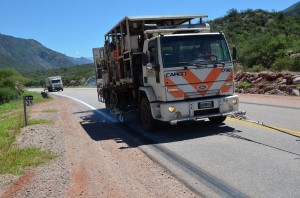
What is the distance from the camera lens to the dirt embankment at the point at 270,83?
67.2 feet

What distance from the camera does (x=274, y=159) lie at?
7.01 metres

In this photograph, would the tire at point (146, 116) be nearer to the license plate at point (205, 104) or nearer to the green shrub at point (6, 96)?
the license plate at point (205, 104)

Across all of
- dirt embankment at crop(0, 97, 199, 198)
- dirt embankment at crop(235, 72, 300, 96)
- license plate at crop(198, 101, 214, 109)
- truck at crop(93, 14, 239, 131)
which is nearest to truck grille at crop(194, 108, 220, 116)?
truck at crop(93, 14, 239, 131)

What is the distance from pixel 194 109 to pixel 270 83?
46.0 ft

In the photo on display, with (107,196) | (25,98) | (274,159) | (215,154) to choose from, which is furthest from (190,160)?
(25,98)

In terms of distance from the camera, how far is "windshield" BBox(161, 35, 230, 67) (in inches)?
399

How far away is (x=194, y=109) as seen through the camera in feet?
33.4

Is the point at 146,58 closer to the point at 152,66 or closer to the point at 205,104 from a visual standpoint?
the point at 152,66

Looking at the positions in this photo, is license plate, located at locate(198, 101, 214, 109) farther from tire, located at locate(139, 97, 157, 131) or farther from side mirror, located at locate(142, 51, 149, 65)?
side mirror, located at locate(142, 51, 149, 65)

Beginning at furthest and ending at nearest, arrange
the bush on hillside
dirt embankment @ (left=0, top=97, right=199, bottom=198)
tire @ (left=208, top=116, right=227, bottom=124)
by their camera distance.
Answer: the bush on hillside
tire @ (left=208, top=116, right=227, bottom=124)
dirt embankment @ (left=0, top=97, right=199, bottom=198)

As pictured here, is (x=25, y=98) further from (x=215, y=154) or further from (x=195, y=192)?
(x=195, y=192)

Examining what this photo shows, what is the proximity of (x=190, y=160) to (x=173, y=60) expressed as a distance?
328cm

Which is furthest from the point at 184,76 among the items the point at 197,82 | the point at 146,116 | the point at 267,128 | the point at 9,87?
the point at 9,87

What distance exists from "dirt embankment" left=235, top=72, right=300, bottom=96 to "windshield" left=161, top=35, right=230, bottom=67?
9.99 m
